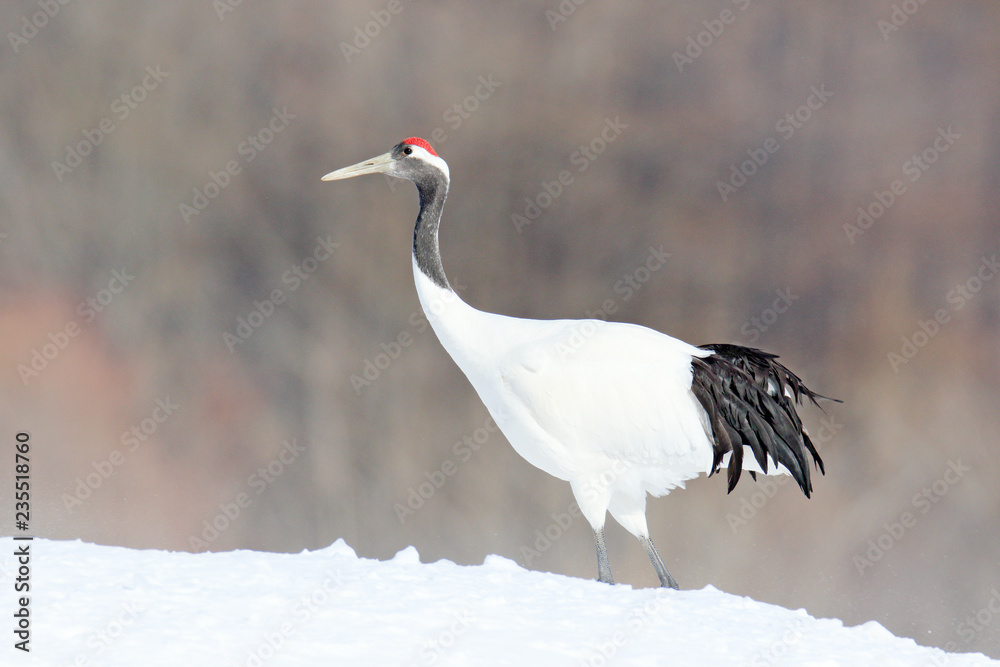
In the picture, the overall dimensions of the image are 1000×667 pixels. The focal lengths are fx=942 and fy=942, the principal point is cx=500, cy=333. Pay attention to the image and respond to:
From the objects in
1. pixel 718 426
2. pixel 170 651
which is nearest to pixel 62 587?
pixel 170 651

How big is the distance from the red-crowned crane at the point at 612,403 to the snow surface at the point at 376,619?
1.68ft

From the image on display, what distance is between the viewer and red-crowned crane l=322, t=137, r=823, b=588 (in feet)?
13.2

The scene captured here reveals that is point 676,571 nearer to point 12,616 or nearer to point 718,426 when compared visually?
point 718,426

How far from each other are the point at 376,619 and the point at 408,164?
2.20 metres

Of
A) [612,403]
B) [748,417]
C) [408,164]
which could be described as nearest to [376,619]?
[612,403]

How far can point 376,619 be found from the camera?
3.07m

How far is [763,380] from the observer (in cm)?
428

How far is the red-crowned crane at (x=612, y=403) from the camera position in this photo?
13.2 ft

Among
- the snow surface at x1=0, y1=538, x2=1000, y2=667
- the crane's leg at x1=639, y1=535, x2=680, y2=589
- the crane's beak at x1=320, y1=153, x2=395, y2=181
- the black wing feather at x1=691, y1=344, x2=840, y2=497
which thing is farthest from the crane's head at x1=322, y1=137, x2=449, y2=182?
the crane's leg at x1=639, y1=535, x2=680, y2=589

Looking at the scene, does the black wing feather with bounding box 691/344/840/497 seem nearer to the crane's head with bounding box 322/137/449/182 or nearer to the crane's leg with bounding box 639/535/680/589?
the crane's leg with bounding box 639/535/680/589

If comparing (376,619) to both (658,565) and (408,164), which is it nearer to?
(658,565)

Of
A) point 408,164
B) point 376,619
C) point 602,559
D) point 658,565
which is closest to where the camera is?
point 376,619

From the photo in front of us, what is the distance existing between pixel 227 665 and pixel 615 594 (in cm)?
154

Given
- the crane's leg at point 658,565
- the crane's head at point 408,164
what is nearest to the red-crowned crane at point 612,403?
the crane's leg at point 658,565
